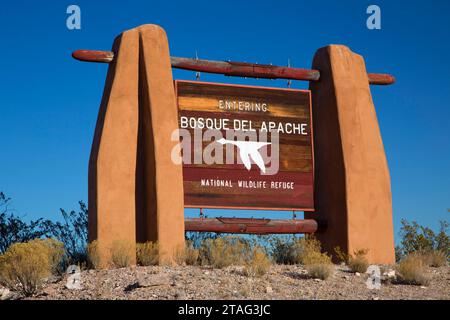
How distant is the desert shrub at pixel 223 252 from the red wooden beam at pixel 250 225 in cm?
68

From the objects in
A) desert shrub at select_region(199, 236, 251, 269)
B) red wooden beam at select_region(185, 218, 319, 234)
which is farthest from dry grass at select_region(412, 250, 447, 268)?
desert shrub at select_region(199, 236, 251, 269)

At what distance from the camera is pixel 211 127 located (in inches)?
702

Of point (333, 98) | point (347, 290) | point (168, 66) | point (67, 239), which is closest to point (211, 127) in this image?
point (168, 66)

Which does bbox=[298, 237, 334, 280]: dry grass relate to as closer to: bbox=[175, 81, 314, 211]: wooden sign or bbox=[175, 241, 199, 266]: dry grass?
bbox=[175, 81, 314, 211]: wooden sign

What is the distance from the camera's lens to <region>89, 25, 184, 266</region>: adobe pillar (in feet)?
52.2

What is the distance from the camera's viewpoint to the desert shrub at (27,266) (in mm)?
14281

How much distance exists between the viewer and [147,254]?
51.1ft

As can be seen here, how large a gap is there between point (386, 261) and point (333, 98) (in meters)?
4.28

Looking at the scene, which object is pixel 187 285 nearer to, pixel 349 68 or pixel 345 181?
pixel 345 181

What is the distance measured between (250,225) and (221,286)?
4806 millimetres

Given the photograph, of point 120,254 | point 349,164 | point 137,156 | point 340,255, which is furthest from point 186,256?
point 349,164

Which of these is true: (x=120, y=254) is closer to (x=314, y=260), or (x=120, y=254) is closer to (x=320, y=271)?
(x=314, y=260)
